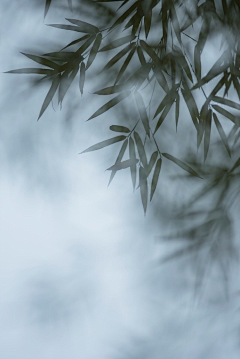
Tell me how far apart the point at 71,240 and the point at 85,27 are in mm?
478

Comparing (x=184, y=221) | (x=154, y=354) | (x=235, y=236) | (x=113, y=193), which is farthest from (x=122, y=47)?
(x=154, y=354)

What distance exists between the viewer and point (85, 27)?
76 centimetres

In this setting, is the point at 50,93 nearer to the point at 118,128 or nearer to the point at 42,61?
the point at 42,61

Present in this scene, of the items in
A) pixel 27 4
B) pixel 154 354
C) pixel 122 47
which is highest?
pixel 27 4

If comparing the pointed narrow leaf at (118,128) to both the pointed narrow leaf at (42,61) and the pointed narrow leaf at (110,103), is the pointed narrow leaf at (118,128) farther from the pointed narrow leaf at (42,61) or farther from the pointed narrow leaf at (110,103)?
the pointed narrow leaf at (42,61)

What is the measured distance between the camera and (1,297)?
2.56 feet

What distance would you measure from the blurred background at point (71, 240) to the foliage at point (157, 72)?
3 centimetres

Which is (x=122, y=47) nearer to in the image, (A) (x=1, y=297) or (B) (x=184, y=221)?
(B) (x=184, y=221)

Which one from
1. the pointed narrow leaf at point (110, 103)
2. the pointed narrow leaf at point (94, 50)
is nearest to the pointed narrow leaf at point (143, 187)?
the pointed narrow leaf at point (110, 103)

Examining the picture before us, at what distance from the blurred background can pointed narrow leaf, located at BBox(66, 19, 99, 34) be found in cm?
2

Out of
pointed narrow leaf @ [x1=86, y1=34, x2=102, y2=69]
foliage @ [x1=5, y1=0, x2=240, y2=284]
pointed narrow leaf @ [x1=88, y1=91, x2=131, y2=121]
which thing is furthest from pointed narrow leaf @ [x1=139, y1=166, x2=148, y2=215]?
pointed narrow leaf @ [x1=86, y1=34, x2=102, y2=69]

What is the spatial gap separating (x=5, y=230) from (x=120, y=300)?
0.32 metres

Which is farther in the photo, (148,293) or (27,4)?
(148,293)

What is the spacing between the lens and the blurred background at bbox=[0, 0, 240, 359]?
763mm
